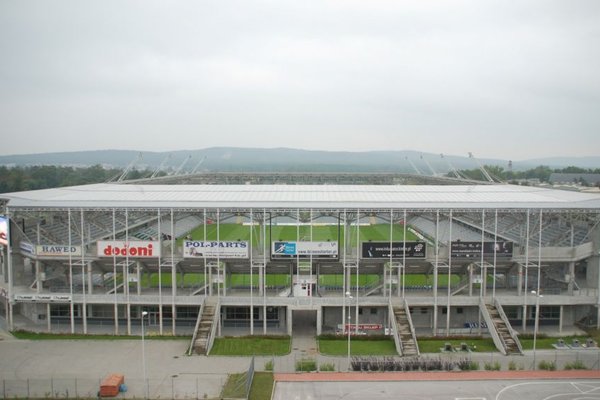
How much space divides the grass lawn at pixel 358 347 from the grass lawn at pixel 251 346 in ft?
9.57

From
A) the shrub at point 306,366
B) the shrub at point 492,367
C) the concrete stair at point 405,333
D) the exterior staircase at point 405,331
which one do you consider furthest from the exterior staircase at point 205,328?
the shrub at point 492,367

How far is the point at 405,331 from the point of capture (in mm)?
39594

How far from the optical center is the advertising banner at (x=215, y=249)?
4262 cm

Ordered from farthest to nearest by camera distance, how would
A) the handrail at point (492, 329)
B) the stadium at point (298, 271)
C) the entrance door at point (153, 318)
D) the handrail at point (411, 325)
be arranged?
the entrance door at point (153, 318)
the stadium at point (298, 271)
the handrail at point (492, 329)
the handrail at point (411, 325)

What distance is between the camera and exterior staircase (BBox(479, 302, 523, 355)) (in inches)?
1496

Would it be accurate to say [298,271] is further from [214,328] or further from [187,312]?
[187,312]

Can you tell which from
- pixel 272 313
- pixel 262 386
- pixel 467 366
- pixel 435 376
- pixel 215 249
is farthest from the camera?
pixel 272 313

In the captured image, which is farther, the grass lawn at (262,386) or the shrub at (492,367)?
the shrub at (492,367)

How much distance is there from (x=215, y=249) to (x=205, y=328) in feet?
21.3

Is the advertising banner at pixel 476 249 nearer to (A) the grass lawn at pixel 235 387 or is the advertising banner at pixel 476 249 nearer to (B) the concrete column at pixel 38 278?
(A) the grass lawn at pixel 235 387

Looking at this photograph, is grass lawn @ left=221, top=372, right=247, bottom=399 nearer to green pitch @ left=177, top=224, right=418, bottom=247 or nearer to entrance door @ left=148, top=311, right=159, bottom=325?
entrance door @ left=148, top=311, right=159, bottom=325

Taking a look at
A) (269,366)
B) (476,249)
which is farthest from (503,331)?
(269,366)

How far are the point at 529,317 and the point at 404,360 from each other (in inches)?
627

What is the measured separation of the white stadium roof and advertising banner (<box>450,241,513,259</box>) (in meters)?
3.15
